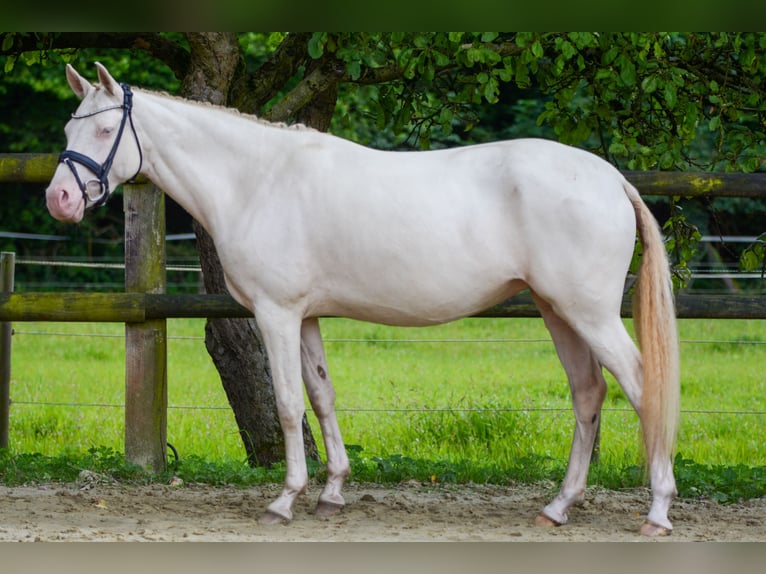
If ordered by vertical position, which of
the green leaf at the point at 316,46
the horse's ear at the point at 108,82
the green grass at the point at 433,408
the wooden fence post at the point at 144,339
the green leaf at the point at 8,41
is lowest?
the green grass at the point at 433,408

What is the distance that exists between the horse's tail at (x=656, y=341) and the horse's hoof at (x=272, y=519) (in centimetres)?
156

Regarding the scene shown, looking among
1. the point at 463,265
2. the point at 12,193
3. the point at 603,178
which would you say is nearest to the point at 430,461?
the point at 463,265

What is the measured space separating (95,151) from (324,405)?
Answer: 1.49 m

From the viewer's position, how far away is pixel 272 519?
14.1ft

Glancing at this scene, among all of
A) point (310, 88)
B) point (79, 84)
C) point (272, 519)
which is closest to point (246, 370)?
point (272, 519)

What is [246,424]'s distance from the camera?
5.75 m

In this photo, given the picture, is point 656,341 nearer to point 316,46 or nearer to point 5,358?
point 316,46

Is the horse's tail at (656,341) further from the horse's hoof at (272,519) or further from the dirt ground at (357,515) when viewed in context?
the horse's hoof at (272,519)

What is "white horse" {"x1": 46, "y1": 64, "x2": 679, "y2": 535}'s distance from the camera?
4.01 metres

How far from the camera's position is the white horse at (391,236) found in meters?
4.01

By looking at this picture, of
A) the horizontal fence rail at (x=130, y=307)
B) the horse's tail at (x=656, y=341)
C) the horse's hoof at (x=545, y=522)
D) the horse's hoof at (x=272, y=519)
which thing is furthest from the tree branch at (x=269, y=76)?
the horse's hoof at (x=545, y=522)

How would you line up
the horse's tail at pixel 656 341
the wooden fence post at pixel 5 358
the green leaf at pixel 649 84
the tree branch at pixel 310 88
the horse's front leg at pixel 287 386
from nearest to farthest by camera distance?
the horse's tail at pixel 656 341 < the horse's front leg at pixel 287 386 < the green leaf at pixel 649 84 < the tree branch at pixel 310 88 < the wooden fence post at pixel 5 358

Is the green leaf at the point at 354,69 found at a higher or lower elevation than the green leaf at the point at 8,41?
lower

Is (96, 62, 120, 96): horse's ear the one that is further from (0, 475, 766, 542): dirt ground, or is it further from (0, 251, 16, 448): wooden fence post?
(0, 251, 16, 448): wooden fence post
